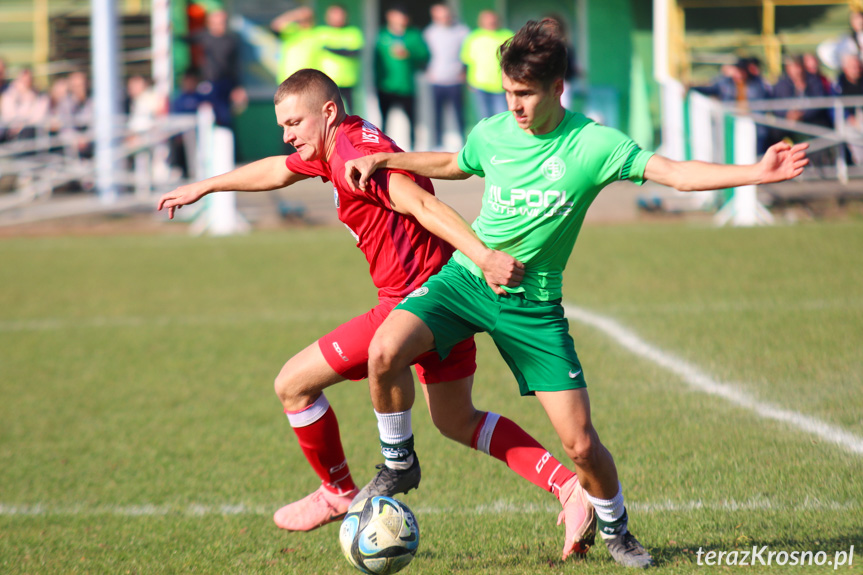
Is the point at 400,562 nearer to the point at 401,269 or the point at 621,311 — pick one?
the point at 401,269

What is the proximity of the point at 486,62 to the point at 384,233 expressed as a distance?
10762mm

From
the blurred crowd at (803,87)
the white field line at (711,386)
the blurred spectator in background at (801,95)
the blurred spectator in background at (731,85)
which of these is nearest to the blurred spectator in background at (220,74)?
the blurred spectator in background at (731,85)

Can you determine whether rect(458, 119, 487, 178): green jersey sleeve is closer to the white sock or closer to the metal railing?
the white sock

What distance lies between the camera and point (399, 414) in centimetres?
368

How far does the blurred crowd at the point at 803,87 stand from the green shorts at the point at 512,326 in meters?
10.9

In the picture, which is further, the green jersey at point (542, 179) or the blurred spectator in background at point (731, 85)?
the blurred spectator in background at point (731, 85)

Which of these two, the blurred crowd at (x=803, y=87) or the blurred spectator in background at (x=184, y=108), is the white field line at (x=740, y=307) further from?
the blurred spectator in background at (x=184, y=108)

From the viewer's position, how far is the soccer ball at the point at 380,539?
134 inches

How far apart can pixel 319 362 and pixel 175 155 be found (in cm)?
1130

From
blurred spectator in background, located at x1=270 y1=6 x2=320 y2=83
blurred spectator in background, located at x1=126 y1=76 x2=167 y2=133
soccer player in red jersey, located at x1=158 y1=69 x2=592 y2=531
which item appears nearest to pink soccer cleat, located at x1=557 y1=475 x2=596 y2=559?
soccer player in red jersey, located at x1=158 y1=69 x2=592 y2=531

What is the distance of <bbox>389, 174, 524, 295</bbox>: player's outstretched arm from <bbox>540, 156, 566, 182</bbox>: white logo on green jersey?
35 centimetres

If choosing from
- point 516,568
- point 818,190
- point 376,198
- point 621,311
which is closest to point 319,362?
point 376,198

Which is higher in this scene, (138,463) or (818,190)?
(818,190)

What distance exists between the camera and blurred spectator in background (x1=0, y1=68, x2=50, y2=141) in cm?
1595
